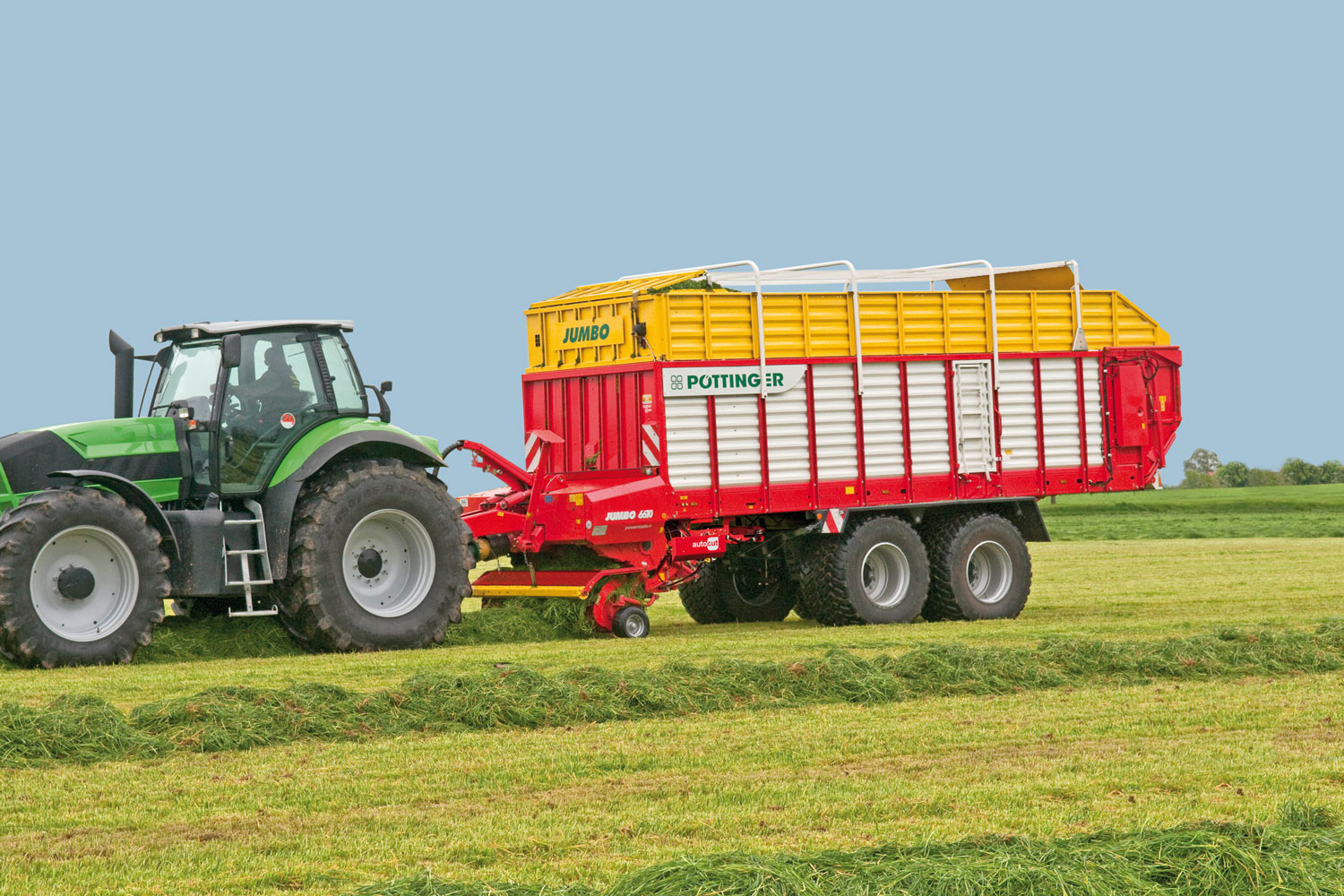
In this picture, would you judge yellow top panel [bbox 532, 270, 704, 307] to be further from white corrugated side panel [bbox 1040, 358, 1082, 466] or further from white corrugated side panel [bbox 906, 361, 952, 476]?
white corrugated side panel [bbox 1040, 358, 1082, 466]

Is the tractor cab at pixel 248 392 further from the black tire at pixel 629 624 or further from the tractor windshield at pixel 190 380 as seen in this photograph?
the black tire at pixel 629 624

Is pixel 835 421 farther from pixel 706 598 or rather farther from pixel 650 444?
pixel 706 598

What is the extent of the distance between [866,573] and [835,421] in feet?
4.95

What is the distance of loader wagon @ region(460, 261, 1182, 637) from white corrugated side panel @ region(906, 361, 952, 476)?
0.08 feet

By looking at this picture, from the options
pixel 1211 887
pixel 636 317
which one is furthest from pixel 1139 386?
pixel 1211 887

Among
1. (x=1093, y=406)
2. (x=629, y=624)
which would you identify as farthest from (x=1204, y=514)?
(x=629, y=624)

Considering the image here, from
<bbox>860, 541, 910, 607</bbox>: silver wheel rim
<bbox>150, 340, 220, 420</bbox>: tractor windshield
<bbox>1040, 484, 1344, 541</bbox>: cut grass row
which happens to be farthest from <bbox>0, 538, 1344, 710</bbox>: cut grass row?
<bbox>1040, 484, 1344, 541</bbox>: cut grass row

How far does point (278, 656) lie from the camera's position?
13.1 metres

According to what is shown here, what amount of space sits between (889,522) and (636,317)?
3.17 metres

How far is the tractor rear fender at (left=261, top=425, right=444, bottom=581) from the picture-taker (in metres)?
12.9

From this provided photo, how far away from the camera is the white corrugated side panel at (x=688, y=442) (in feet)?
50.0

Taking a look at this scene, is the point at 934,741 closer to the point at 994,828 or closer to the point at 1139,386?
the point at 994,828

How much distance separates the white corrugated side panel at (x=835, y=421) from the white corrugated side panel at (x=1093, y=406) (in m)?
2.92

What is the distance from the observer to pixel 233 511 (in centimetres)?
1324
